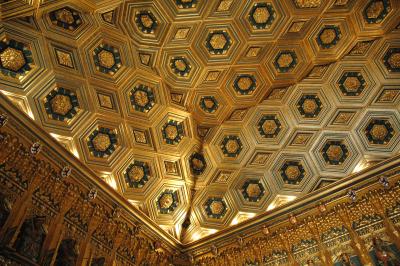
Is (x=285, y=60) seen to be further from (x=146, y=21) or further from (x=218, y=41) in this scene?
(x=146, y=21)

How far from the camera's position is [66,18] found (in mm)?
9422

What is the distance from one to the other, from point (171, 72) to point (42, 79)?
382cm

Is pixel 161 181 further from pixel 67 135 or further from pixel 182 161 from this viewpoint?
pixel 67 135

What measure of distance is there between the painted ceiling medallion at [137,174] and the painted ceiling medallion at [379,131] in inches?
286

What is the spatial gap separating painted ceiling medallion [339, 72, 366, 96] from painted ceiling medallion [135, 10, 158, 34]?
19.8ft

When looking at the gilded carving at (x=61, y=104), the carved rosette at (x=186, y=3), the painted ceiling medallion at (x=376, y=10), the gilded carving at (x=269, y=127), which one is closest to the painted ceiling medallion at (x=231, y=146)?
the gilded carving at (x=269, y=127)

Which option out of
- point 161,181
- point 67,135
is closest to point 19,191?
point 67,135

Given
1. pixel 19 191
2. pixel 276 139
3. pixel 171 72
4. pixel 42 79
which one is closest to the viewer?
pixel 19 191

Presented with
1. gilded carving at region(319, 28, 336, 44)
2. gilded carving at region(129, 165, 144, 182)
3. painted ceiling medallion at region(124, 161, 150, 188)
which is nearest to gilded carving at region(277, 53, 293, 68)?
gilded carving at region(319, 28, 336, 44)

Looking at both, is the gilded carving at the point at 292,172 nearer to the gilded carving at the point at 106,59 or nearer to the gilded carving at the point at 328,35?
the gilded carving at the point at 328,35

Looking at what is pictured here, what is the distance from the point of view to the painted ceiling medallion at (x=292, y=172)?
477 inches

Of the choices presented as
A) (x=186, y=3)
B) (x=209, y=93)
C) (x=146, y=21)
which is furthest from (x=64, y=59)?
(x=209, y=93)

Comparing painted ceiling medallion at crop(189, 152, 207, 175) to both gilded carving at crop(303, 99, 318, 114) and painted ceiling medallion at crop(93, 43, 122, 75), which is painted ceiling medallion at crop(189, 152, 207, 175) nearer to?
gilded carving at crop(303, 99, 318, 114)

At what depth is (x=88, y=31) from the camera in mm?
9828
